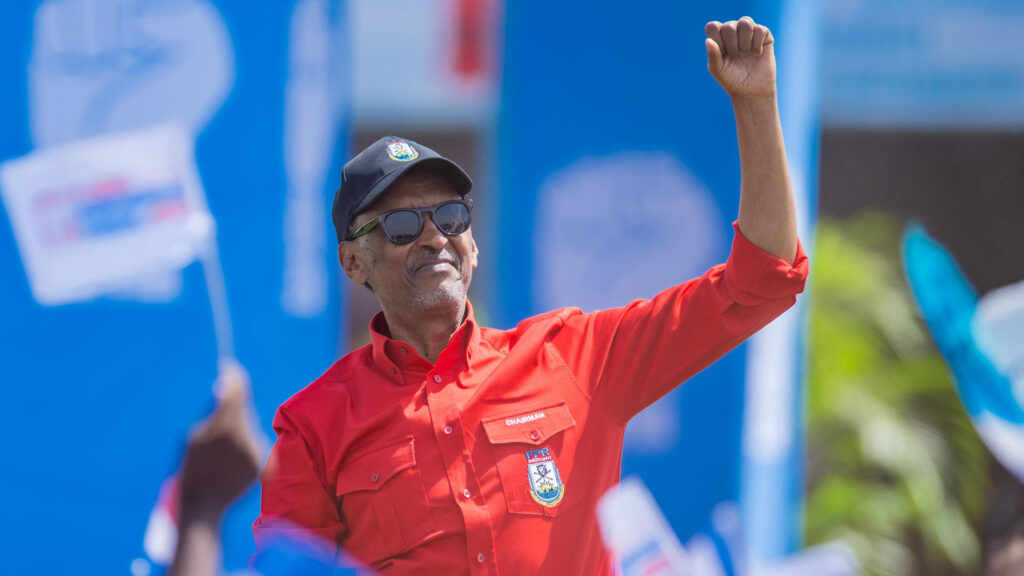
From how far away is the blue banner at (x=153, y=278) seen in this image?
3.82 meters

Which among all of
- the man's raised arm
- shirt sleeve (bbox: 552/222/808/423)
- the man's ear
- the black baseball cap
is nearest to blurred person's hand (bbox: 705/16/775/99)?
the man's raised arm

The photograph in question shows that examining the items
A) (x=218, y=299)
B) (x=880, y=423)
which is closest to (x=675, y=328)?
(x=218, y=299)

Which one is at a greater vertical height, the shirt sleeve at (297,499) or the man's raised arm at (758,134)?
the man's raised arm at (758,134)

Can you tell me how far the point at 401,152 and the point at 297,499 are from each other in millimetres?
640

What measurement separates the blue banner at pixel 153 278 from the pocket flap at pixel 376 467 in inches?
73.6

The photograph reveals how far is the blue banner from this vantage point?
12.5ft

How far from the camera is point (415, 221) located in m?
2.25

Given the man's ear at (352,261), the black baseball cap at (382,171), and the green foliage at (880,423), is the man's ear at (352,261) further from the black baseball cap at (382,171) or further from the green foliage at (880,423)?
the green foliage at (880,423)

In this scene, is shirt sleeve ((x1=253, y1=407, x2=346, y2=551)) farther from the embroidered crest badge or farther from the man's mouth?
the embroidered crest badge

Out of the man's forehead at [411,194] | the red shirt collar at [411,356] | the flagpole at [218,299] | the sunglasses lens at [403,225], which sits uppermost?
the man's forehead at [411,194]

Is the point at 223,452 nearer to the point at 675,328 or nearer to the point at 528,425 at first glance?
the point at 528,425

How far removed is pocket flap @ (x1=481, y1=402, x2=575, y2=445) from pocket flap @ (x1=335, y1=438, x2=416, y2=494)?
145mm

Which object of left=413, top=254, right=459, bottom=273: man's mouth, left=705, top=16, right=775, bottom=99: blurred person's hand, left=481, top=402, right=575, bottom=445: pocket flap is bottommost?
left=481, top=402, right=575, bottom=445: pocket flap

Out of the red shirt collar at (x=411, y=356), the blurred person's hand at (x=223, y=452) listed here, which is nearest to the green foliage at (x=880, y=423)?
the blurred person's hand at (x=223, y=452)
